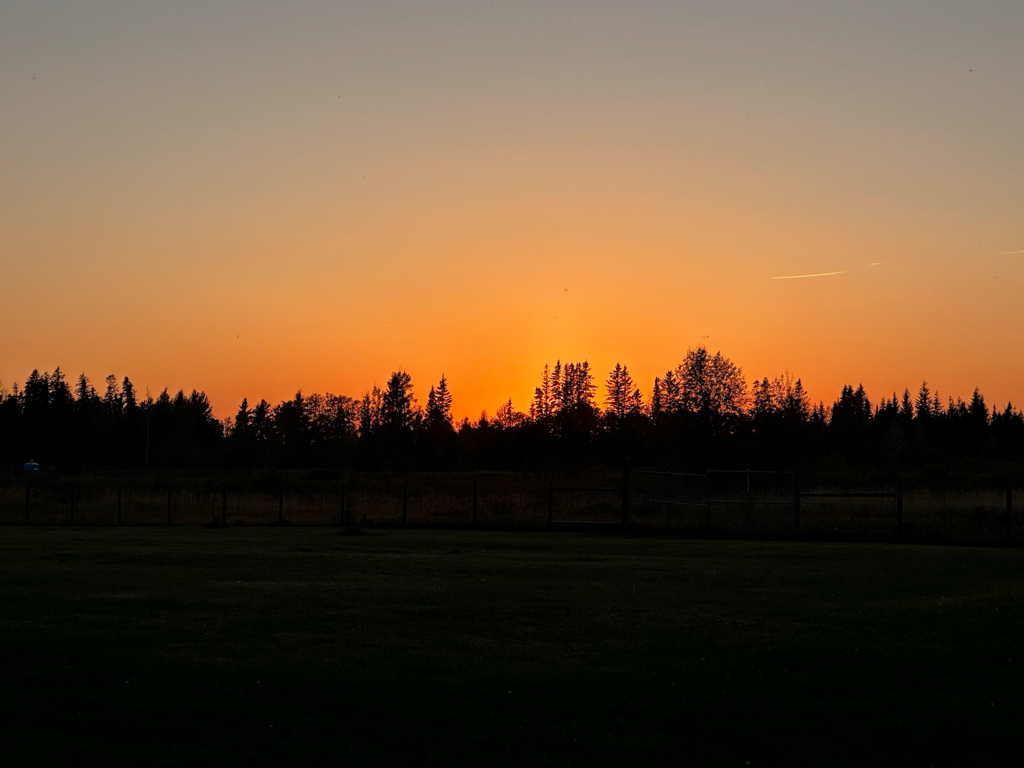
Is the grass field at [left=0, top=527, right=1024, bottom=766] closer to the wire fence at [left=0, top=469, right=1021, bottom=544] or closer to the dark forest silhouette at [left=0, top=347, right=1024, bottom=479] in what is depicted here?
the wire fence at [left=0, top=469, right=1021, bottom=544]

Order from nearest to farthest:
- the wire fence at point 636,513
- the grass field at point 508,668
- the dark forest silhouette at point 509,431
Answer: the grass field at point 508,668 → the wire fence at point 636,513 → the dark forest silhouette at point 509,431

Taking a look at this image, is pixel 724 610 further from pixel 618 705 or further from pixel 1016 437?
pixel 1016 437

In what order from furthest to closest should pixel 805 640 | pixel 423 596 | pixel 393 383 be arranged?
pixel 393 383 → pixel 423 596 → pixel 805 640

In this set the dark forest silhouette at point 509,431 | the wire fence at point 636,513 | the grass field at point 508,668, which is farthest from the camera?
the dark forest silhouette at point 509,431

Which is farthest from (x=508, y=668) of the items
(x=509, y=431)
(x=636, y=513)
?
(x=509, y=431)

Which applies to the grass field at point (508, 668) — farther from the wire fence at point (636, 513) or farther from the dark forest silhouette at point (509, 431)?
the dark forest silhouette at point (509, 431)

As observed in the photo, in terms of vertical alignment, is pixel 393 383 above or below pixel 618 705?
above

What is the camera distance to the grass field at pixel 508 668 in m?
8.12

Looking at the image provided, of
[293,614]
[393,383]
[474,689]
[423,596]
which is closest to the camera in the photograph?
[474,689]

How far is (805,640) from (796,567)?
1033 cm

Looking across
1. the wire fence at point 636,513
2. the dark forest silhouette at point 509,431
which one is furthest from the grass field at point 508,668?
the dark forest silhouette at point 509,431

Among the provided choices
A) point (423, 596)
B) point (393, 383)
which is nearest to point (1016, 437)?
point (393, 383)

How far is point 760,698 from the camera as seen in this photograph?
9453 millimetres

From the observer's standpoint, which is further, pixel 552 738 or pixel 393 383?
pixel 393 383
